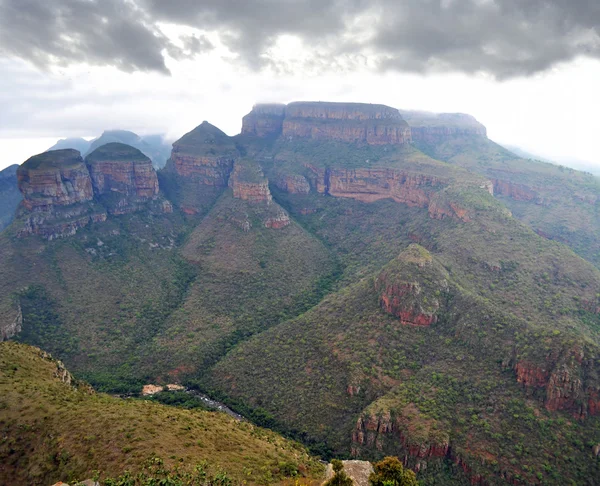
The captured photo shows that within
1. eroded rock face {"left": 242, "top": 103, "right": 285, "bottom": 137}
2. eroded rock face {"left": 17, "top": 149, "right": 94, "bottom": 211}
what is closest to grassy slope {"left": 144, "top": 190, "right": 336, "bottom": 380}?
eroded rock face {"left": 17, "top": 149, "right": 94, "bottom": 211}

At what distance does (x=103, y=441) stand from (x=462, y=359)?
4609cm

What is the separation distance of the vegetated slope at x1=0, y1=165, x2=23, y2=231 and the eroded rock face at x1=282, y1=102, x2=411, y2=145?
101 metres

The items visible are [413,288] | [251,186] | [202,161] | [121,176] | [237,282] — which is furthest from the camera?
[202,161]

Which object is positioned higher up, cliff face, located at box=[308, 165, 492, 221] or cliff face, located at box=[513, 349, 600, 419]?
cliff face, located at box=[308, 165, 492, 221]

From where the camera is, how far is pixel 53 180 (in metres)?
99.5

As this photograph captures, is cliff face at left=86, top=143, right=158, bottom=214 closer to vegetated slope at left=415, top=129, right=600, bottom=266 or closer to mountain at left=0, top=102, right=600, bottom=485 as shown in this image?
mountain at left=0, top=102, right=600, bottom=485

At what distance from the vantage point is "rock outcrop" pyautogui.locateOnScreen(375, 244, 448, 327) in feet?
215

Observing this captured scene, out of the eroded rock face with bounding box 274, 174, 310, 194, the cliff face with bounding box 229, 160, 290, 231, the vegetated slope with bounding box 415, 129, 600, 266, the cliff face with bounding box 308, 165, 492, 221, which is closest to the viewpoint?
the cliff face with bounding box 308, 165, 492, 221

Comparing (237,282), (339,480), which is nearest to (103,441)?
(339,480)

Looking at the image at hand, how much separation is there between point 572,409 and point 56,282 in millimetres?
92517

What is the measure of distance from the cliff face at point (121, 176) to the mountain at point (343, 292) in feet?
1.97

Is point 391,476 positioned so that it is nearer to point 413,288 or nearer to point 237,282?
point 413,288

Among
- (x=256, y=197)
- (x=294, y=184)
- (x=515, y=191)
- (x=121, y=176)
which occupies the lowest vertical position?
(x=515, y=191)

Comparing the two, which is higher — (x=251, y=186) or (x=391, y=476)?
(x=251, y=186)
